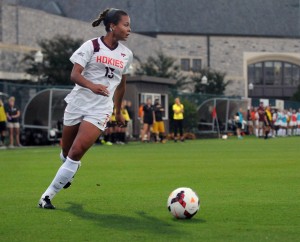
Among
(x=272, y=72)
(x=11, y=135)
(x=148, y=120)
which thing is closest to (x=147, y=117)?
(x=148, y=120)

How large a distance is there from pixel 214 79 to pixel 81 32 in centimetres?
1605

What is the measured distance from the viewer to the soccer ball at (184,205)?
31.9ft

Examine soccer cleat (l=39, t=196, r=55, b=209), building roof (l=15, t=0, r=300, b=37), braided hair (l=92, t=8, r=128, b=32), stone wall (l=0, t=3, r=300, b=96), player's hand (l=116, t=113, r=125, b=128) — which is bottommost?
soccer cleat (l=39, t=196, r=55, b=209)

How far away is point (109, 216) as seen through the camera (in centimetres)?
1019

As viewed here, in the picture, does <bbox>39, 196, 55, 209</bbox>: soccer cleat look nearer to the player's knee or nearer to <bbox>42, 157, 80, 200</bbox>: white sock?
<bbox>42, 157, 80, 200</bbox>: white sock

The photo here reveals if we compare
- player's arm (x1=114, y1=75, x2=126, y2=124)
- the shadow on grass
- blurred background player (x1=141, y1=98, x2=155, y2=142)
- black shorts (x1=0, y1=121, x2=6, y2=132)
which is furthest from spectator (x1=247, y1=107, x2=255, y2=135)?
the shadow on grass

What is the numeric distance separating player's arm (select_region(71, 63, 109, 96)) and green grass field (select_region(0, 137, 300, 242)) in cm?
143

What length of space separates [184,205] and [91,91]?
85.7 inches

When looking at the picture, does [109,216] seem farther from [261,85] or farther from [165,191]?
[261,85]

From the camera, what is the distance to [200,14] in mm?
93625

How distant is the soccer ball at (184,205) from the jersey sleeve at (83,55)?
2.22 meters

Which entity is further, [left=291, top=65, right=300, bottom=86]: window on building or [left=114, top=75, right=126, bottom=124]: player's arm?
[left=291, top=65, right=300, bottom=86]: window on building

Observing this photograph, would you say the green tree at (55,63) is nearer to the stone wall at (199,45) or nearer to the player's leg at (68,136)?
the stone wall at (199,45)

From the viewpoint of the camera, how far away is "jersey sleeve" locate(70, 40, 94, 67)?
11031mm
